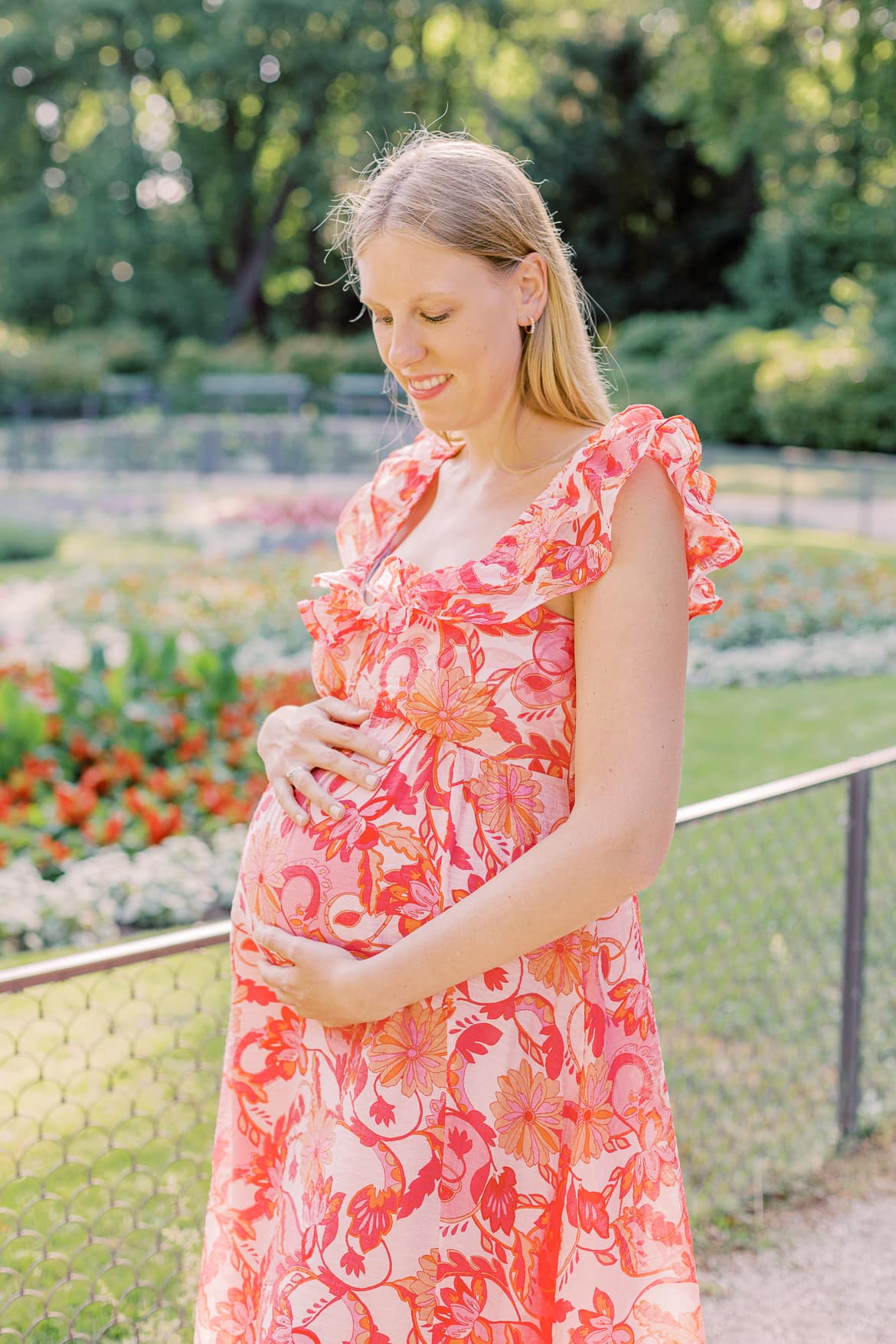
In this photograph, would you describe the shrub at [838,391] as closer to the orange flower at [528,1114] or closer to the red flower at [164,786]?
the red flower at [164,786]

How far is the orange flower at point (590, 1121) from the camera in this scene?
5.09 ft

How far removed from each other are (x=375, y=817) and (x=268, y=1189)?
560 millimetres

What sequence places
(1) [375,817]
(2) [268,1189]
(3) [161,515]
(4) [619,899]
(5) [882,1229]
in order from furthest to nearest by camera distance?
1. (3) [161,515]
2. (5) [882,1229]
3. (2) [268,1189]
4. (1) [375,817]
5. (4) [619,899]

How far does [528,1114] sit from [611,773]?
1.37ft

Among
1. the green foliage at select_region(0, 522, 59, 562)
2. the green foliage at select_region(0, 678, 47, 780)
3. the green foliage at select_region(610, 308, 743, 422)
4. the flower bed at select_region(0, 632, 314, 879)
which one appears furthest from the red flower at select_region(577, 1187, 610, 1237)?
the green foliage at select_region(610, 308, 743, 422)

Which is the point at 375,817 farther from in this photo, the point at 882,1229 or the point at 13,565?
the point at 13,565

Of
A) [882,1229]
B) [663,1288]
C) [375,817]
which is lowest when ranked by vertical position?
[882,1229]

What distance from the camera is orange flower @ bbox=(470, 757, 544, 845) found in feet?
4.99

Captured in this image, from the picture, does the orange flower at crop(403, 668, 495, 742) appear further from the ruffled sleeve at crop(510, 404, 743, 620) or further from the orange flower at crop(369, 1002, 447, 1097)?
the orange flower at crop(369, 1002, 447, 1097)

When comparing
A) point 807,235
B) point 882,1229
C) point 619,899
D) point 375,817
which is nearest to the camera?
point 619,899

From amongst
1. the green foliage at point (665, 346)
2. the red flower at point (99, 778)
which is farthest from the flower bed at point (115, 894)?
the green foliage at point (665, 346)

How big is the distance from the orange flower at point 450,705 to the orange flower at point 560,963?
259 millimetres

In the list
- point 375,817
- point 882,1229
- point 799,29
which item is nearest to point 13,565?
point 882,1229

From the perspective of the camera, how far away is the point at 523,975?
152cm
